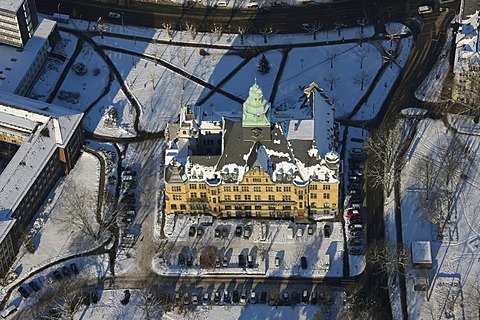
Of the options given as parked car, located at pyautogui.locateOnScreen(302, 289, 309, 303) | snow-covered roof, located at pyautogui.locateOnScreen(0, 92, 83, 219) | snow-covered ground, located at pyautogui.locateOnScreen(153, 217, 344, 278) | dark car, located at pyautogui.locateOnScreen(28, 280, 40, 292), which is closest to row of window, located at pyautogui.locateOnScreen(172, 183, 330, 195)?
snow-covered ground, located at pyautogui.locateOnScreen(153, 217, 344, 278)

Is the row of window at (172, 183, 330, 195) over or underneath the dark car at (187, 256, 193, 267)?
over

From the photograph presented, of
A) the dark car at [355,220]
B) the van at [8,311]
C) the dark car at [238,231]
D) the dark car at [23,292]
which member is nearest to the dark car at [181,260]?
the dark car at [238,231]

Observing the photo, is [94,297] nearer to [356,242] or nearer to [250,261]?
[250,261]

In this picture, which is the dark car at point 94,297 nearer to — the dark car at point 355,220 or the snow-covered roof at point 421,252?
the dark car at point 355,220

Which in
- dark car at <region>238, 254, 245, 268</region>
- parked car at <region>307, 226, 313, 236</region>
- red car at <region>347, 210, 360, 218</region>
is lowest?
dark car at <region>238, 254, 245, 268</region>

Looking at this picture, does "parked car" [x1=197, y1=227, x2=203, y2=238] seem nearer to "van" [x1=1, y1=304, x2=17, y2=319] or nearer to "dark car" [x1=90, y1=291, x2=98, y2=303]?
"dark car" [x1=90, y1=291, x2=98, y2=303]

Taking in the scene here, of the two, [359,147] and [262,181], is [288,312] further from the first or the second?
[359,147]

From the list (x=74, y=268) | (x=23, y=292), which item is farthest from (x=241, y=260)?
(x=23, y=292)
